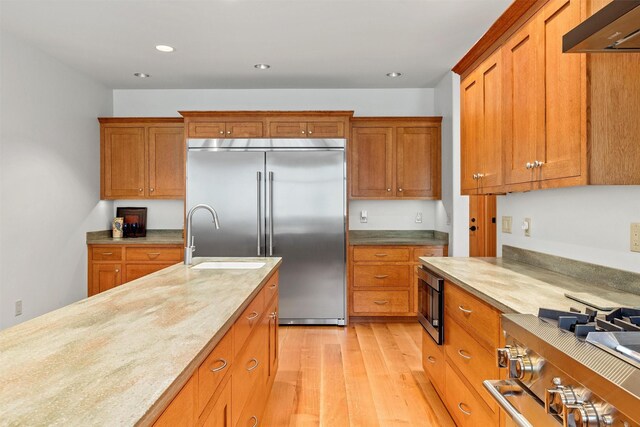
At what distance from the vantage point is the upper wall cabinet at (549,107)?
5.16 ft

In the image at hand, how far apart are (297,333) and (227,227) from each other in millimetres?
1302

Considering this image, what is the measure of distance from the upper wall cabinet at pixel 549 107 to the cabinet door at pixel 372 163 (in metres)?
1.90

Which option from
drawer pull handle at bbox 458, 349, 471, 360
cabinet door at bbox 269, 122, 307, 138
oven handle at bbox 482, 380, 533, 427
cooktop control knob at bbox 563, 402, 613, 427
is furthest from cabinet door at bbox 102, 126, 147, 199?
Answer: cooktop control knob at bbox 563, 402, 613, 427

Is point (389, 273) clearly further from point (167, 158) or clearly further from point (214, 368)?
point (214, 368)

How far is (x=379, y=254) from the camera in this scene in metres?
4.36

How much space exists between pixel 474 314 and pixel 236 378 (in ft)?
3.60

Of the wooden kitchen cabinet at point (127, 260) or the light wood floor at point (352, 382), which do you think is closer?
the light wood floor at point (352, 382)

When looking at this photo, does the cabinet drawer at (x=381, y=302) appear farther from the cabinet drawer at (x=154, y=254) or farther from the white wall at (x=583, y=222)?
the cabinet drawer at (x=154, y=254)

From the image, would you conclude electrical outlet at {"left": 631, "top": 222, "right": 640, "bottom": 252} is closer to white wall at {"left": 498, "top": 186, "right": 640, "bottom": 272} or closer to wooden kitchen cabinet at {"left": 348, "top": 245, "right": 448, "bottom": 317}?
white wall at {"left": 498, "top": 186, "right": 640, "bottom": 272}

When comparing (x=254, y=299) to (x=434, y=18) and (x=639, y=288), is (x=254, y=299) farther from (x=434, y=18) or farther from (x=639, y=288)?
(x=434, y=18)

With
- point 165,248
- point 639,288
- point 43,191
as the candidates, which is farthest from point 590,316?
point 43,191

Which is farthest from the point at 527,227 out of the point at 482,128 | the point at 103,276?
the point at 103,276

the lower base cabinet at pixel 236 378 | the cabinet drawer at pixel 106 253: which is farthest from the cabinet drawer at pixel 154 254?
the lower base cabinet at pixel 236 378

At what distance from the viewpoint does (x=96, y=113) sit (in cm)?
465
